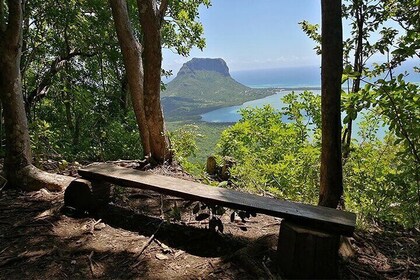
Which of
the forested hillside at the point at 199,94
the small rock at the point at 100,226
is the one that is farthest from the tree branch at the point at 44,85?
the forested hillside at the point at 199,94

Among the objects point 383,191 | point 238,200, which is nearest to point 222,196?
point 238,200

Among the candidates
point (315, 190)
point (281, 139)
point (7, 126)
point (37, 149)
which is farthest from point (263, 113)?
point (7, 126)

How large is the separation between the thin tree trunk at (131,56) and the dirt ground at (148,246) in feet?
7.60

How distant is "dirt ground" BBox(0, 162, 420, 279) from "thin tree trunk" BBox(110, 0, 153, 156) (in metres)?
2.32

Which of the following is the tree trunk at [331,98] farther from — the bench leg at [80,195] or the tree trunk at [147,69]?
the tree trunk at [147,69]

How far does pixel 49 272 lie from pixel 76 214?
102cm

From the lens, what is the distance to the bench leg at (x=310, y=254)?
2227 millimetres

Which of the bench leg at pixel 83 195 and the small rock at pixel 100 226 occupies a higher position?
the bench leg at pixel 83 195

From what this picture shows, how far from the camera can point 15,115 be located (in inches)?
155

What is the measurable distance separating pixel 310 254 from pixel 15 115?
384 cm

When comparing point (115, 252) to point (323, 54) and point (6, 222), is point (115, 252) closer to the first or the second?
point (6, 222)

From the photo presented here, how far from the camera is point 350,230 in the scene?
7.21 feet

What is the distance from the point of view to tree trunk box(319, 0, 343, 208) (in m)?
2.94

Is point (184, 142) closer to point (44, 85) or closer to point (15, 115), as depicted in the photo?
point (15, 115)
